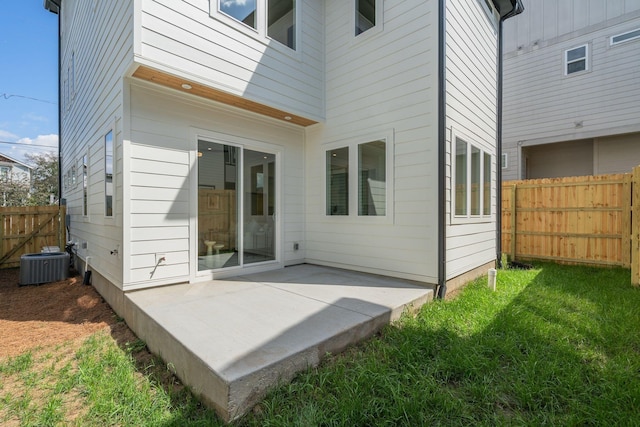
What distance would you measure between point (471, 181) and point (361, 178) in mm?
1856

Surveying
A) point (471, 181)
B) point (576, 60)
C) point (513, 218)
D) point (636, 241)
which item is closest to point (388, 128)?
point (471, 181)

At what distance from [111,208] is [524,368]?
486cm

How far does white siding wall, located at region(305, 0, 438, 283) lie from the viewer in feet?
13.0

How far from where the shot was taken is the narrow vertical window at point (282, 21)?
4.68 m

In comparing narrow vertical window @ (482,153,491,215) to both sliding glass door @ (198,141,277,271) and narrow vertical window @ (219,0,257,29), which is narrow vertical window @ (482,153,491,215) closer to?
sliding glass door @ (198,141,277,271)

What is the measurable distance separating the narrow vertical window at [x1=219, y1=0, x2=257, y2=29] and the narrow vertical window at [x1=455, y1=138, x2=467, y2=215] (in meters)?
3.48

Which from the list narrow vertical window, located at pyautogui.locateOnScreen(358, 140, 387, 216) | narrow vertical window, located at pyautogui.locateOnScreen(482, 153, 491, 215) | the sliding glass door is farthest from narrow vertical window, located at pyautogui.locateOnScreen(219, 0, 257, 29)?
narrow vertical window, located at pyautogui.locateOnScreen(482, 153, 491, 215)

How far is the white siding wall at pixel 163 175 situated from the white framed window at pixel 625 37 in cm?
1100

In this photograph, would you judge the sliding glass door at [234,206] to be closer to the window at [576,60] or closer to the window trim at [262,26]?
the window trim at [262,26]

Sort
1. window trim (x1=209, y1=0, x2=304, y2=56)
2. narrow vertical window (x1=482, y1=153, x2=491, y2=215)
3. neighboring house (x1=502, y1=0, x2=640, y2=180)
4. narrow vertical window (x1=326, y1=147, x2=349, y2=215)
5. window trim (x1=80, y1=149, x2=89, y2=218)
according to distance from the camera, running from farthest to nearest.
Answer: neighboring house (x1=502, y1=0, x2=640, y2=180) < narrow vertical window (x1=482, y1=153, x2=491, y2=215) < window trim (x1=80, y1=149, x2=89, y2=218) < narrow vertical window (x1=326, y1=147, x2=349, y2=215) < window trim (x1=209, y1=0, x2=304, y2=56)

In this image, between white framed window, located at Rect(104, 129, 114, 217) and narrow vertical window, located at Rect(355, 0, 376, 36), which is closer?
white framed window, located at Rect(104, 129, 114, 217)

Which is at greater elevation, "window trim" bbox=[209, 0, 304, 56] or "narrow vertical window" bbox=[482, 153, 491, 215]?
"window trim" bbox=[209, 0, 304, 56]

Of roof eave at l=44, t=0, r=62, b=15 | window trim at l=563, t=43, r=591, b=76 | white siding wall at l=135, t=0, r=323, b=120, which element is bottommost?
white siding wall at l=135, t=0, r=323, b=120

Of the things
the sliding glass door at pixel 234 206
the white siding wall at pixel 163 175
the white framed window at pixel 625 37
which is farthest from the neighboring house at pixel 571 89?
the white siding wall at pixel 163 175
